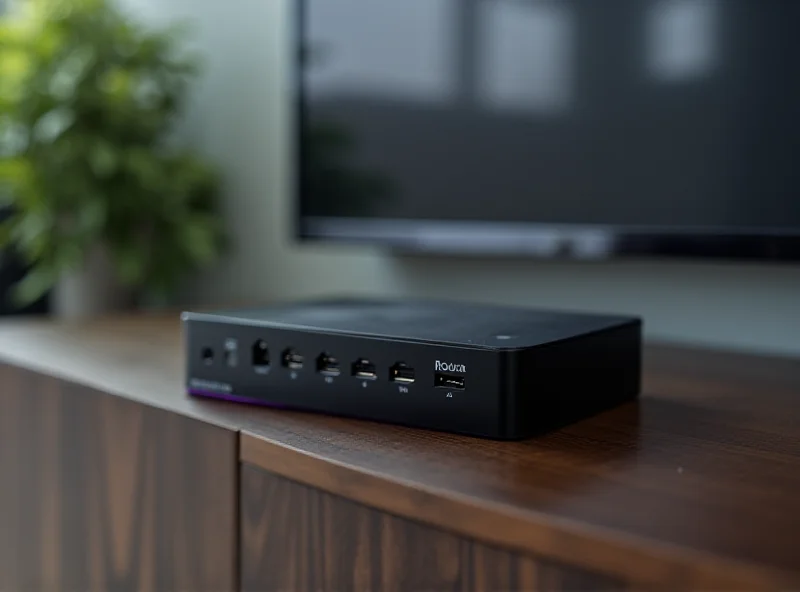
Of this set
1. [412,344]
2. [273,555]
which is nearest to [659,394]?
[412,344]

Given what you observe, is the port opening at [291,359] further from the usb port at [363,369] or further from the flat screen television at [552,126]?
the flat screen television at [552,126]

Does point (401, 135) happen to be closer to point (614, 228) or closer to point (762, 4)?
point (614, 228)

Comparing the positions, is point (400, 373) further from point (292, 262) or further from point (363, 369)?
point (292, 262)

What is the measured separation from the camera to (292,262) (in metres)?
1.61

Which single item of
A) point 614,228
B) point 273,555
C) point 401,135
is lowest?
point 273,555

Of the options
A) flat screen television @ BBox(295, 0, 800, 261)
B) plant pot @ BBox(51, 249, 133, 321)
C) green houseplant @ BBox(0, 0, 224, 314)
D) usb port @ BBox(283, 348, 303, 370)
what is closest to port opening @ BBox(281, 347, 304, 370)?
usb port @ BBox(283, 348, 303, 370)

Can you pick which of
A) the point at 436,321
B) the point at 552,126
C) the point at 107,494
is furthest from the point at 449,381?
the point at 552,126

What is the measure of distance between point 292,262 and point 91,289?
362 mm

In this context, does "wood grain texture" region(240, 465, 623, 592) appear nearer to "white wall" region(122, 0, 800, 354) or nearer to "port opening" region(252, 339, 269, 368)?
"port opening" region(252, 339, 269, 368)

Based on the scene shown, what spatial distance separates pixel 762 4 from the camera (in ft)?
3.09

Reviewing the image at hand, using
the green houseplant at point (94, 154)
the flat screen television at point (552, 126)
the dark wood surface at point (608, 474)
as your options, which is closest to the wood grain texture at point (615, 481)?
the dark wood surface at point (608, 474)

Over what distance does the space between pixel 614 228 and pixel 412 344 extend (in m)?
A: 0.47

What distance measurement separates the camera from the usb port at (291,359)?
76 centimetres

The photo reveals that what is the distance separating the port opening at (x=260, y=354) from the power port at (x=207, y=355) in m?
0.05
